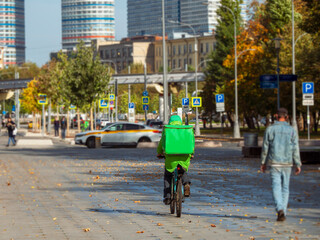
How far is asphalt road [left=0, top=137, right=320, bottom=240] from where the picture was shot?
1070 centimetres

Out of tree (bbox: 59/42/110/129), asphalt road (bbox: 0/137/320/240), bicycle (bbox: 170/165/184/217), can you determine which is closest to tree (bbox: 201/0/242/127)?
tree (bbox: 59/42/110/129)

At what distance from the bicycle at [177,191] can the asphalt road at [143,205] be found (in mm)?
168

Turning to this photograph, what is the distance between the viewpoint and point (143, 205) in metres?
14.2

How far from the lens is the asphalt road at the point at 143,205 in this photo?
10.7m

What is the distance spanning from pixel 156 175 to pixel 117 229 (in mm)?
10886

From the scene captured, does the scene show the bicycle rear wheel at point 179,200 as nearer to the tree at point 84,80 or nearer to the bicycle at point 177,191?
the bicycle at point 177,191

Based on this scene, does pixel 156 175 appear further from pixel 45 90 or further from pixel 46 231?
pixel 45 90

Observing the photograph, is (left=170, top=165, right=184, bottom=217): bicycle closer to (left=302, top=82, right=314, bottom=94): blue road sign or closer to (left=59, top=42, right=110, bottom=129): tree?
(left=302, top=82, right=314, bottom=94): blue road sign

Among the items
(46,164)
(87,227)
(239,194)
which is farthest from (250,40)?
(87,227)

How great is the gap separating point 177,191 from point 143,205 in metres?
2.11

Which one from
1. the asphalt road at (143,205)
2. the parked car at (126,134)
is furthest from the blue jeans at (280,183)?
the parked car at (126,134)

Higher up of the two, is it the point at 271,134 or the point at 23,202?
the point at 271,134

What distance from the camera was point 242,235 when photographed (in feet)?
33.8

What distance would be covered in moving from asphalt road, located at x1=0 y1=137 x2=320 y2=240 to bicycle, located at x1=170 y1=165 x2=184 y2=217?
0.17m
